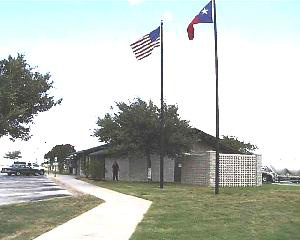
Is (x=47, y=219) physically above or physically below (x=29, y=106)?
below

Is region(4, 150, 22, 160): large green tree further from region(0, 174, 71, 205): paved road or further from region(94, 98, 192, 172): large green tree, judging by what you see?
region(0, 174, 71, 205): paved road

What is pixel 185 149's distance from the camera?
37.8m

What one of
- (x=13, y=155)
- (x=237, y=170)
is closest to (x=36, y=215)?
(x=237, y=170)

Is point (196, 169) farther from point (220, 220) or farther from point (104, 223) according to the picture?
point (104, 223)

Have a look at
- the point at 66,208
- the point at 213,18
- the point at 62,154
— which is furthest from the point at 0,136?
the point at 62,154

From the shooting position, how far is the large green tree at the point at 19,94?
15.8 meters

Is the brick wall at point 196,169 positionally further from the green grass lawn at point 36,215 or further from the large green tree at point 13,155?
the large green tree at point 13,155

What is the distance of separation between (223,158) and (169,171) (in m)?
7.51

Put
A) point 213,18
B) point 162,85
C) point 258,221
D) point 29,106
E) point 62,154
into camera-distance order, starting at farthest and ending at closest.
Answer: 1. point 62,154
2. point 162,85
3. point 213,18
4. point 29,106
5. point 258,221

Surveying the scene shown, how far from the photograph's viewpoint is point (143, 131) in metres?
37.8

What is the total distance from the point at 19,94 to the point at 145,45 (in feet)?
43.4

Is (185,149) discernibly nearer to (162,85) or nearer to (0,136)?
(162,85)

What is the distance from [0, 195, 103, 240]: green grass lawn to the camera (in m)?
12.2

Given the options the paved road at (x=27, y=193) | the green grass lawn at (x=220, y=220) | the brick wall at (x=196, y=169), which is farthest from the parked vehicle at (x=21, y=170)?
the green grass lawn at (x=220, y=220)
